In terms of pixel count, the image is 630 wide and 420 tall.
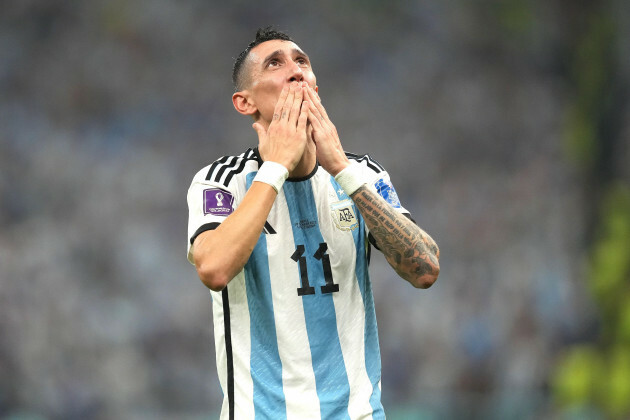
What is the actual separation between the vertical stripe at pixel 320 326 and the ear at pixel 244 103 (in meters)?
0.53

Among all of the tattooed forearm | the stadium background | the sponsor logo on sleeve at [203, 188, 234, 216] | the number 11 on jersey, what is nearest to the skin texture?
the tattooed forearm

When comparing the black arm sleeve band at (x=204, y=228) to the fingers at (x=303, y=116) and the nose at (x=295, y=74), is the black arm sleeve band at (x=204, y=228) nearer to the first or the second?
the fingers at (x=303, y=116)

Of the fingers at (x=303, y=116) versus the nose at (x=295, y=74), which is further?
the nose at (x=295, y=74)

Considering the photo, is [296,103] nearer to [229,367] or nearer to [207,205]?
[207,205]

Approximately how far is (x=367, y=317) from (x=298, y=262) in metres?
0.39

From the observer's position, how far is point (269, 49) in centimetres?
352

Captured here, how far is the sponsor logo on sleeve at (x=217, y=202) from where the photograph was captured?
3068mm

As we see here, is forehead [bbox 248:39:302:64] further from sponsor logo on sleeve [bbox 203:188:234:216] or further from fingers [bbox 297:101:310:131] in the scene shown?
sponsor logo on sleeve [bbox 203:188:234:216]

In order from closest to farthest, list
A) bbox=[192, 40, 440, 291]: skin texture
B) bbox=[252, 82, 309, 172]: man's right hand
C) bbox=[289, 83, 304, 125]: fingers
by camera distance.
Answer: bbox=[192, 40, 440, 291]: skin texture < bbox=[252, 82, 309, 172]: man's right hand < bbox=[289, 83, 304, 125]: fingers

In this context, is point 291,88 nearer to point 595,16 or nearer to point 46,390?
point 46,390

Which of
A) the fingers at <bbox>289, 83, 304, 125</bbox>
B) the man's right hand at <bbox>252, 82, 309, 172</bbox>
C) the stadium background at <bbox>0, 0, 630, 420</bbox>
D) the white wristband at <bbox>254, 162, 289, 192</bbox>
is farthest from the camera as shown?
the stadium background at <bbox>0, 0, 630, 420</bbox>

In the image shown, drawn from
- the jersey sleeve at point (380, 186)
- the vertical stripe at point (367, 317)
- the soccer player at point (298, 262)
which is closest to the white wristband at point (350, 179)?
the soccer player at point (298, 262)

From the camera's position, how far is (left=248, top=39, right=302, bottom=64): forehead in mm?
3506

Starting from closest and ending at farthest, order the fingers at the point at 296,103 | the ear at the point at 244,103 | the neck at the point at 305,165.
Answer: the fingers at the point at 296,103
the neck at the point at 305,165
the ear at the point at 244,103
